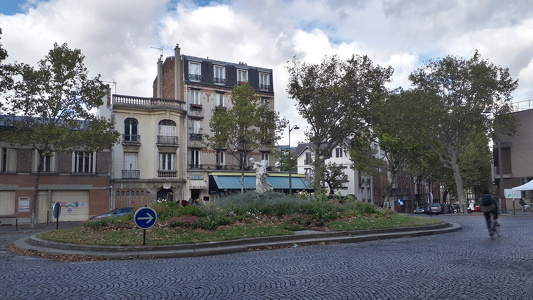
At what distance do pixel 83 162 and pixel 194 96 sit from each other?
12.4 meters

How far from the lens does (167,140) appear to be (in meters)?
42.4

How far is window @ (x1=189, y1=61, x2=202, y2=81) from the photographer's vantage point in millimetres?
44844

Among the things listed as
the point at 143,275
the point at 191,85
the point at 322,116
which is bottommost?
the point at 143,275

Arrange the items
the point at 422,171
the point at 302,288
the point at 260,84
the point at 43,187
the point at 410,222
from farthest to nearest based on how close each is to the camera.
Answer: the point at 422,171 < the point at 260,84 < the point at 43,187 < the point at 410,222 < the point at 302,288

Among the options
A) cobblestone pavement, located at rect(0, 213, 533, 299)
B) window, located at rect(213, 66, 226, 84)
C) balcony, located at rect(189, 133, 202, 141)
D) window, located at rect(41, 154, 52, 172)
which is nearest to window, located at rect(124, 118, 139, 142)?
balcony, located at rect(189, 133, 202, 141)

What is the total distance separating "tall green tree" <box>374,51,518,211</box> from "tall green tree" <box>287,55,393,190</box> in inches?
167

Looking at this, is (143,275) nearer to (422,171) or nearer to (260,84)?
(260,84)

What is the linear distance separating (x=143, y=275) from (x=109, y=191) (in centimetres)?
3121

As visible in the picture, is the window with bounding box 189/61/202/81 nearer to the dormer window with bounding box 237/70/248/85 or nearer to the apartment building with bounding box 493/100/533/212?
the dormer window with bounding box 237/70/248/85

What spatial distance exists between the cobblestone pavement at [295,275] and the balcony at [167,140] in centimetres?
2930

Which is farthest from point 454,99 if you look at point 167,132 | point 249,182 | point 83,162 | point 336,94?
point 83,162

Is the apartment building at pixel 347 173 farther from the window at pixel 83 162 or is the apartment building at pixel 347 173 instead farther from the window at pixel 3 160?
the window at pixel 3 160

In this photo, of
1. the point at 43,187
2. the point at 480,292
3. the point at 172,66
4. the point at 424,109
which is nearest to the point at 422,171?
the point at 424,109

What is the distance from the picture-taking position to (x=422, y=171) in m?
64.9
